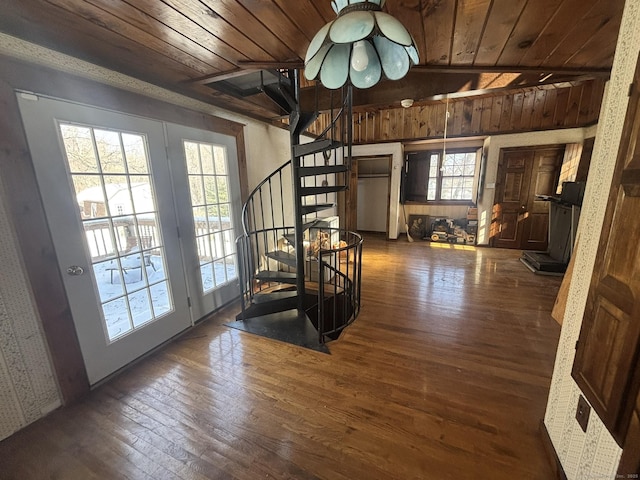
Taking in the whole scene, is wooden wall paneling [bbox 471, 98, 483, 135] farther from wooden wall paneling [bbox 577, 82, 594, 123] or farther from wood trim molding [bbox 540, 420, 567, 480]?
wood trim molding [bbox 540, 420, 567, 480]

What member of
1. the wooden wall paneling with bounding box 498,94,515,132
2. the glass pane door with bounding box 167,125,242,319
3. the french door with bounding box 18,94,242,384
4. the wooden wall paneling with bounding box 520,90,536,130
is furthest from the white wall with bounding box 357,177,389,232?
the french door with bounding box 18,94,242,384

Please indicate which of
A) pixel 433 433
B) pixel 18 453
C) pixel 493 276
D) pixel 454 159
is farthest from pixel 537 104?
pixel 18 453

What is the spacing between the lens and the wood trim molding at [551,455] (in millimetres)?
1198

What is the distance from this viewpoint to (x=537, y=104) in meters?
4.80

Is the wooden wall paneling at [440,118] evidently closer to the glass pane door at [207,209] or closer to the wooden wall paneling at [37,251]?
the glass pane door at [207,209]

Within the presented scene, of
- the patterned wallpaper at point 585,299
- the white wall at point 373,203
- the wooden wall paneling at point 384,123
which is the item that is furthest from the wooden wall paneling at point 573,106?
the patterned wallpaper at point 585,299

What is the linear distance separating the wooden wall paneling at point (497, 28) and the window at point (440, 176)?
4.31 metres

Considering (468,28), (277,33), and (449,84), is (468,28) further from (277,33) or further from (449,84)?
(277,33)

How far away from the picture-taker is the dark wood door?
4.95m

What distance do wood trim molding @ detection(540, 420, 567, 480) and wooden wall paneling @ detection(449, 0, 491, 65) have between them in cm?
236

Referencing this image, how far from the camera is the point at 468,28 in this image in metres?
1.49

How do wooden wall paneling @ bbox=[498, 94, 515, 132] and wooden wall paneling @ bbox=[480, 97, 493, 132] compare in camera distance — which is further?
wooden wall paneling @ bbox=[480, 97, 493, 132]

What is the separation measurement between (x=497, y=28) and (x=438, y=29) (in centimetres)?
36

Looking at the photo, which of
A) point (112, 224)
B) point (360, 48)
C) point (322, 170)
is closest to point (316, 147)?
point (322, 170)
